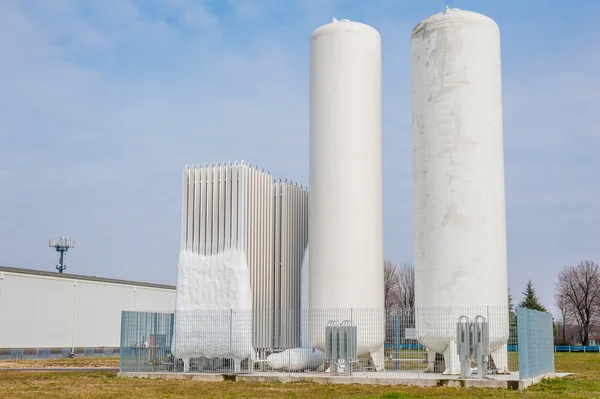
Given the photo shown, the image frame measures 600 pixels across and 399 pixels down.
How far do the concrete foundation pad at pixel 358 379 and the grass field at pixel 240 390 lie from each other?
68 cm

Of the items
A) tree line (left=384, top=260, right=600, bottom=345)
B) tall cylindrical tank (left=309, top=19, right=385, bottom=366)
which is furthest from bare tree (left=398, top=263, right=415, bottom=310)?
tall cylindrical tank (left=309, top=19, right=385, bottom=366)

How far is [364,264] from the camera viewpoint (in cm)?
3198

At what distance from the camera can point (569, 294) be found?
92875mm

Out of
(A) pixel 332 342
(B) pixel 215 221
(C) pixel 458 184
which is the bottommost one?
(A) pixel 332 342

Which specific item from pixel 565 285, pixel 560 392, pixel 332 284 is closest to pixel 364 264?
pixel 332 284

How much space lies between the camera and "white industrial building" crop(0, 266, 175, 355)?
47.8 meters

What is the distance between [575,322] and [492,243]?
7401 centimetres

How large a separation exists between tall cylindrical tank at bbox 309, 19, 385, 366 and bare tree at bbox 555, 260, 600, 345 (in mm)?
65049

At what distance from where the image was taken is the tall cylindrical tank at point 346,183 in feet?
104

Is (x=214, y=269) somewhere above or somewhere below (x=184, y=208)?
below

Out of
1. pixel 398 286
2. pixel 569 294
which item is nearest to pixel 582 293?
pixel 569 294

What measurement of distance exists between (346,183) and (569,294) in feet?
224

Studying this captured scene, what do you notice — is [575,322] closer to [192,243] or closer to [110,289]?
[110,289]

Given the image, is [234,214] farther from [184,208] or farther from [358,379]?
[358,379]
